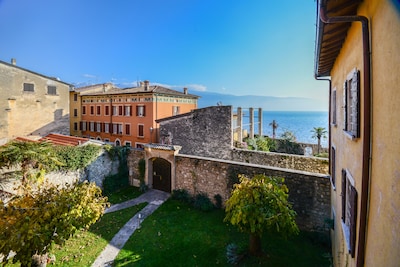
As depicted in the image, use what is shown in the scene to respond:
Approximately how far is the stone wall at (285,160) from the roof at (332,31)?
9.82m

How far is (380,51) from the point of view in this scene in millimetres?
2637

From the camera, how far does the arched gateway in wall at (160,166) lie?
15.0 m

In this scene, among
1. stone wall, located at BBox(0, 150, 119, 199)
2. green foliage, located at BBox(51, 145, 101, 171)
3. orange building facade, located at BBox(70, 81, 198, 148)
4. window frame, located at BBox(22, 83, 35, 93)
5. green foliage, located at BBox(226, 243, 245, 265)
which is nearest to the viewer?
green foliage, located at BBox(226, 243, 245, 265)

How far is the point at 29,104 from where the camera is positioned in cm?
2312

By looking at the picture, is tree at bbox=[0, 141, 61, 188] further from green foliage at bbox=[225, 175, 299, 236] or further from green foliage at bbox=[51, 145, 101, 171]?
green foliage at bbox=[225, 175, 299, 236]

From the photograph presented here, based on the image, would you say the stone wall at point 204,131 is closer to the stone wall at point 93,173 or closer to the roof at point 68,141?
the stone wall at point 93,173

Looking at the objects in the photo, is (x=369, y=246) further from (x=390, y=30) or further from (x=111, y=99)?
(x=111, y=99)

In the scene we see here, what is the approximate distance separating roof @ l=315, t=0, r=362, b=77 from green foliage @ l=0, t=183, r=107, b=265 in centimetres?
776

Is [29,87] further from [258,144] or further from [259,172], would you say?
[258,144]

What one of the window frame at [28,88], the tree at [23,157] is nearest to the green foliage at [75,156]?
the tree at [23,157]

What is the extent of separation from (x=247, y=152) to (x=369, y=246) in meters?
17.2

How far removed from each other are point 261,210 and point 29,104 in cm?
2605

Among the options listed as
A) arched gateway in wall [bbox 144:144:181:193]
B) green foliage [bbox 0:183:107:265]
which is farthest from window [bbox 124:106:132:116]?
green foliage [bbox 0:183:107:265]

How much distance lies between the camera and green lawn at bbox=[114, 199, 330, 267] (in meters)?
8.52
